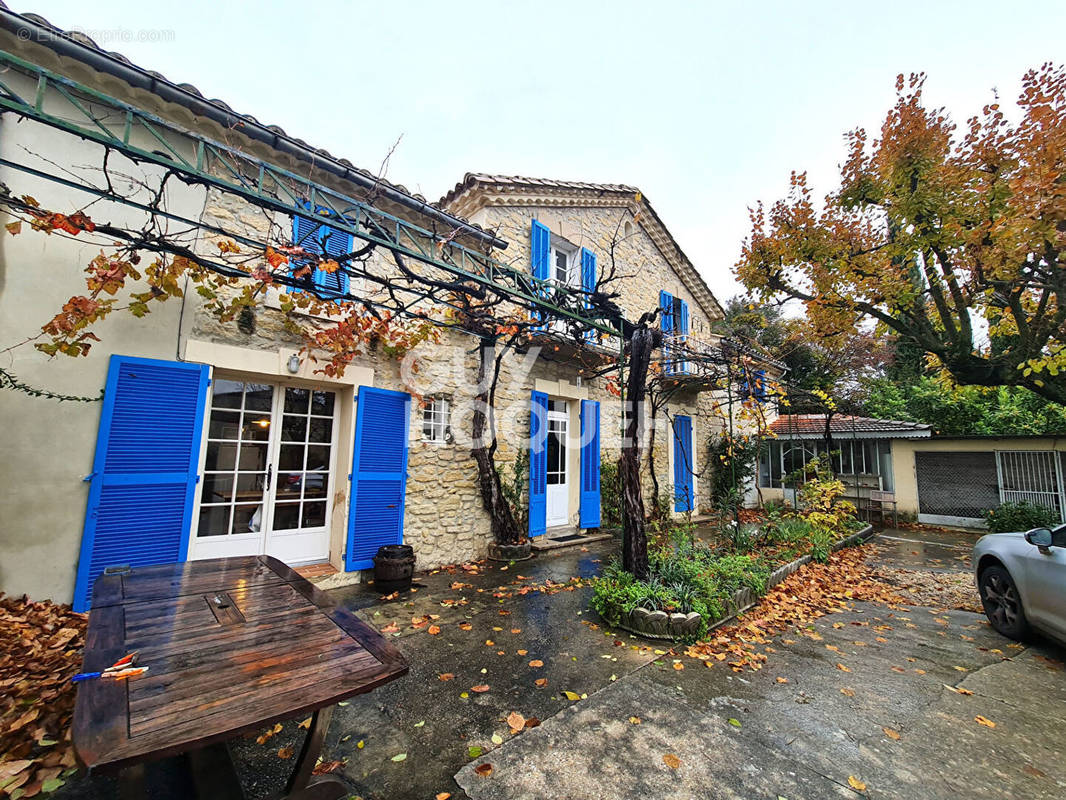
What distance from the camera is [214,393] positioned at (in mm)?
4648

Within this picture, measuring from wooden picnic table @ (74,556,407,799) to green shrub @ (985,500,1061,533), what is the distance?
13146 millimetres

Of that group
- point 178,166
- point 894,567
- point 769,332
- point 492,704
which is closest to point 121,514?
point 178,166

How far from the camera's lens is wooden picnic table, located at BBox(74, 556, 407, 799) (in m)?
1.30

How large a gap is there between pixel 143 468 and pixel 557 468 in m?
5.68

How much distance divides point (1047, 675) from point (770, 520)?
4004 mm

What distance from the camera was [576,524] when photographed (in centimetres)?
801

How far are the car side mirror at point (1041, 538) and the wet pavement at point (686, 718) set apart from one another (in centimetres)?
97

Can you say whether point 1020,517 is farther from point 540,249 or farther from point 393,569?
point 393,569

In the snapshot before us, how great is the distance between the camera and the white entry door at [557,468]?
771 centimetres

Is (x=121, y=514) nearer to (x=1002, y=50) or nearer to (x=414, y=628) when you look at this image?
(x=414, y=628)

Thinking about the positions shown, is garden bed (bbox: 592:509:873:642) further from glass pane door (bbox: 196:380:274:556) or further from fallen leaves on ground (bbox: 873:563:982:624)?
glass pane door (bbox: 196:380:274:556)

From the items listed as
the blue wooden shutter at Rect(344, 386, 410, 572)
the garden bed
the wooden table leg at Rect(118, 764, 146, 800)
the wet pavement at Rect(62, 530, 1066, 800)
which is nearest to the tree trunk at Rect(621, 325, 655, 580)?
the garden bed

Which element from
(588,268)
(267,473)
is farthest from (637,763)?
(588,268)

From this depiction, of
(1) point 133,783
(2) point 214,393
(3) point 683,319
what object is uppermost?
(3) point 683,319
